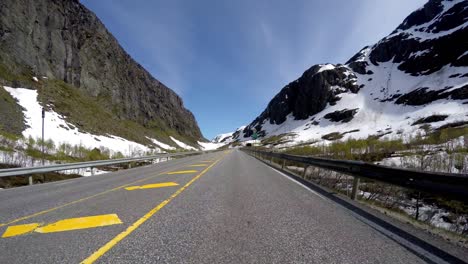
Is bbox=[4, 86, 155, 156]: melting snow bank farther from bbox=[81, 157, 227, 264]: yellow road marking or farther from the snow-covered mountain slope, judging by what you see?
the snow-covered mountain slope

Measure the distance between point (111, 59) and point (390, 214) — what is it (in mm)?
81878

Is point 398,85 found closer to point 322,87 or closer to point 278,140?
point 322,87

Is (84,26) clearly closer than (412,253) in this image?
No

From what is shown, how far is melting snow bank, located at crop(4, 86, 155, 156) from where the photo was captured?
2913 centimetres

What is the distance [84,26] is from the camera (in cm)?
6756

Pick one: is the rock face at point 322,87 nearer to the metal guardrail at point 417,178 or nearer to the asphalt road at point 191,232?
the metal guardrail at point 417,178

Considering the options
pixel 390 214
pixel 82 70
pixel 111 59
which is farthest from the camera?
pixel 111 59

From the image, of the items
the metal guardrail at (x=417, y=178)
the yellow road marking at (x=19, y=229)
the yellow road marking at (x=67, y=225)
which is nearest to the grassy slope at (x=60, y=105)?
the yellow road marking at (x=19, y=229)

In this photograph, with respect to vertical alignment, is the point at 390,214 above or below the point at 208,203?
below

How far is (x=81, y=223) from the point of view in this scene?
14.2 ft

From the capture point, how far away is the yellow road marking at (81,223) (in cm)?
406

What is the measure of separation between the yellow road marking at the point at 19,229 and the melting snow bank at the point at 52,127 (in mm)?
26204

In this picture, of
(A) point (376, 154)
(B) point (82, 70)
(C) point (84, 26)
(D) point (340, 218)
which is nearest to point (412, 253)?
(D) point (340, 218)

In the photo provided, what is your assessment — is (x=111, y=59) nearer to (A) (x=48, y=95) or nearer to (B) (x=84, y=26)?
(B) (x=84, y=26)
